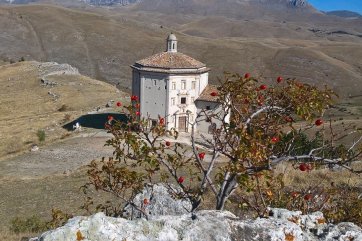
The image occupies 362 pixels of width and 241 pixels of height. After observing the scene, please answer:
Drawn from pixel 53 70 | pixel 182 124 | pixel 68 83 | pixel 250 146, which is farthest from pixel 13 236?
pixel 53 70

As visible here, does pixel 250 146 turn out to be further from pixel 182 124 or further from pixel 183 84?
pixel 182 124

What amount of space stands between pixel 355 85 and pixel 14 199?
14491cm

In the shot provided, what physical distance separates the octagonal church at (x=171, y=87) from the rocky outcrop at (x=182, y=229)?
128 feet

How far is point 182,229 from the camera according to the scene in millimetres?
6305

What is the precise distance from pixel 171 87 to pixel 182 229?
40477mm

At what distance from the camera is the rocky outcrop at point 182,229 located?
6.00m

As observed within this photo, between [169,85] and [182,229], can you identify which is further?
[169,85]

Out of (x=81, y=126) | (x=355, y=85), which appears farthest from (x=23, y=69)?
(x=355, y=85)

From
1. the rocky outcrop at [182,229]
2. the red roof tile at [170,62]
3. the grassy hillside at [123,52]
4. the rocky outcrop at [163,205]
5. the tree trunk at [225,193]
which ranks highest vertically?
the rocky outcrop at [182,229]

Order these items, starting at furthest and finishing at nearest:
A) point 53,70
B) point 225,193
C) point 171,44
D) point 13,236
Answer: point 53,70
point 171,44
point 13,236
point 225,193

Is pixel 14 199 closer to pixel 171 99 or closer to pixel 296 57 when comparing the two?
pixel 171 99

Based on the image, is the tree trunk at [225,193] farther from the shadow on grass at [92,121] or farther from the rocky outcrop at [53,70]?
the rocky outcrop at [53,70]

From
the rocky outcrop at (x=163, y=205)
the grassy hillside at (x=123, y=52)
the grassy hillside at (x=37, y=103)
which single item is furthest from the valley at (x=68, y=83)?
the rocky outcrop at (x=163, y=205)

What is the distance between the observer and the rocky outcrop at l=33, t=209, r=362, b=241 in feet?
19.7
